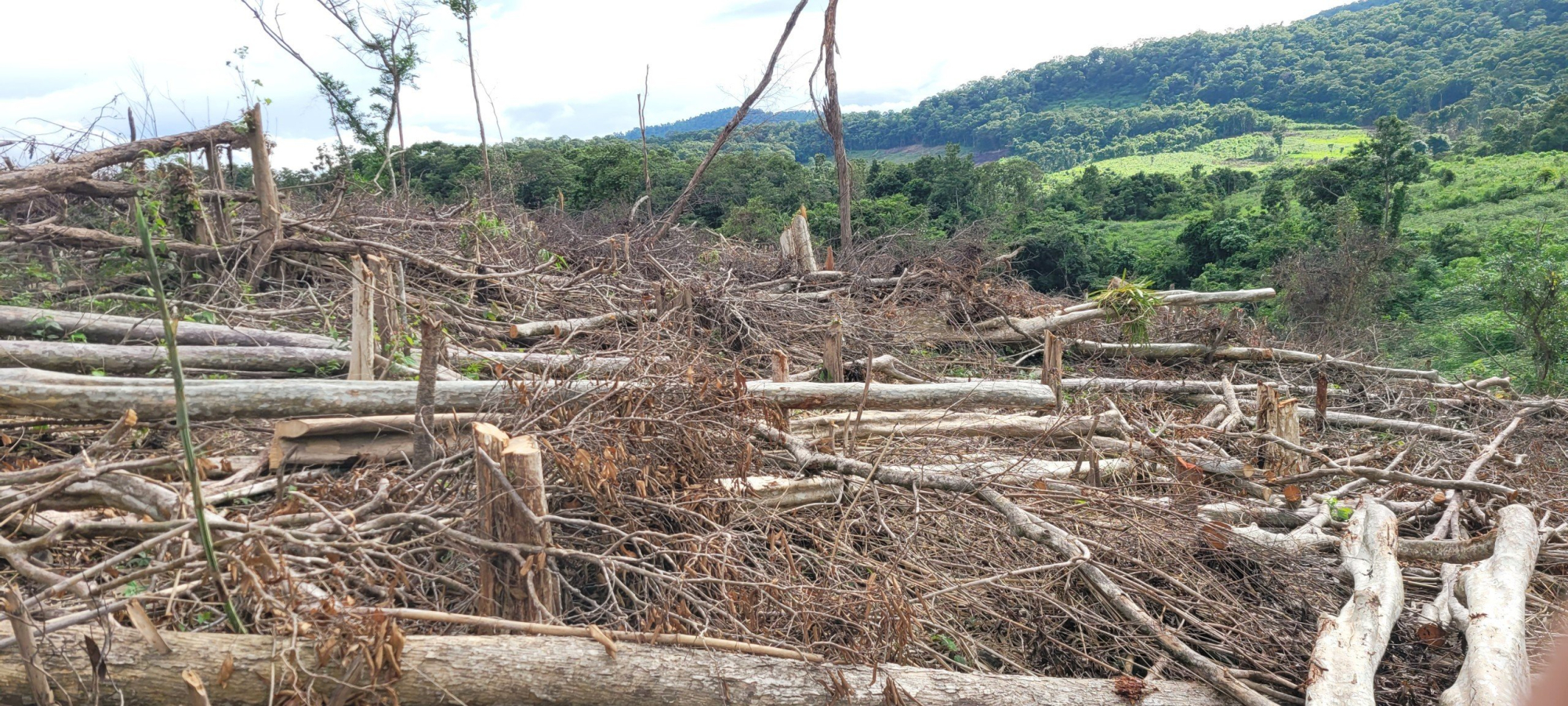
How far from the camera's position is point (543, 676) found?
8.70 feet

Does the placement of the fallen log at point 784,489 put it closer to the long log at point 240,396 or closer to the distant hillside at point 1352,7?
the long log at point 240,396

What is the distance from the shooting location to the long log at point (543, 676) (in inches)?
97.0

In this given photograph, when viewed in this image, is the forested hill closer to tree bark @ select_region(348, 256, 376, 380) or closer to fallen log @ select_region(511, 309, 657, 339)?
fallen log @ select_region(511, 309, 657, 339)

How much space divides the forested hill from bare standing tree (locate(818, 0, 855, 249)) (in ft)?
96.6

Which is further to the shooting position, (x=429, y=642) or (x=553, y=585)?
(x=553, y=585)

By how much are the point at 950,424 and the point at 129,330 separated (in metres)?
5.50

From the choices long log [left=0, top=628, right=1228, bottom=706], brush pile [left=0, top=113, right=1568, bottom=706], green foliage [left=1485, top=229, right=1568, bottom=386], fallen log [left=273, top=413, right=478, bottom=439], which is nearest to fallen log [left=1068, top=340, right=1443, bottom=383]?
brush pile [left=0, top=113, right=1568, bottom=706]

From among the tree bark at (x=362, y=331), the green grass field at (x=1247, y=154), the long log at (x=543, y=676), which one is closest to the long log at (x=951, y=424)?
the long log at (x=543, y=676)

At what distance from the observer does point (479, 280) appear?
26.8 feet

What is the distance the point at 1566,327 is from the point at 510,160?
67.5 ft

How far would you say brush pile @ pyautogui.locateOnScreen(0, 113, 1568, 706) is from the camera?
8.71 ft

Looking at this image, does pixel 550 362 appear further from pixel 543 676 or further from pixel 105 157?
pixel 105 157

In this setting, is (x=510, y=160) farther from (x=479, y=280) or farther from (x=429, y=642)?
(x=429, y=642)

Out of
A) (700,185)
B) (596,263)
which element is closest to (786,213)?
(700,185)
